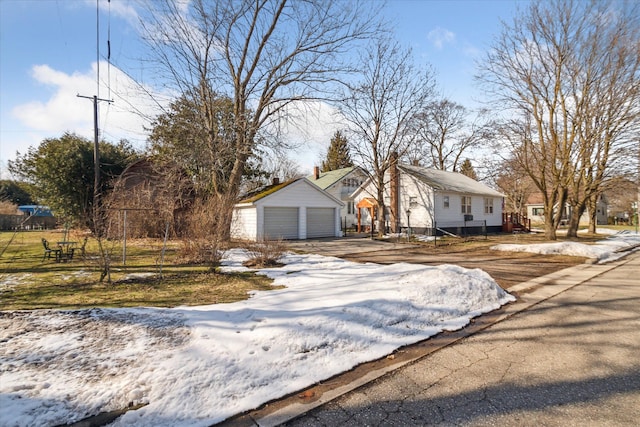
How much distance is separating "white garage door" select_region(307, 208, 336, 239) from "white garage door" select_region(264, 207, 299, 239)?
1101 mm

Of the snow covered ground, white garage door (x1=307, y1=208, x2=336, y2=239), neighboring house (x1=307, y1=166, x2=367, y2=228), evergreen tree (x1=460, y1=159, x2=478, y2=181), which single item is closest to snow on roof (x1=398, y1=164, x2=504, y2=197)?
white garage door (x1=307, y1=208, x2=336, y2=239)

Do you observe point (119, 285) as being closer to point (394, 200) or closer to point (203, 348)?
point (203, 348)

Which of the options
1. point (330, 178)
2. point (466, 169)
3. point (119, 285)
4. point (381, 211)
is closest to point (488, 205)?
point (381, 211)

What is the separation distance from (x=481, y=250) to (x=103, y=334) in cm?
1589

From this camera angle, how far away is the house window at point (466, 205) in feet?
85.6

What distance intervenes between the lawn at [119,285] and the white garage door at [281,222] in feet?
29.0

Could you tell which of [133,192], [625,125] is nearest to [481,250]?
[625,125]

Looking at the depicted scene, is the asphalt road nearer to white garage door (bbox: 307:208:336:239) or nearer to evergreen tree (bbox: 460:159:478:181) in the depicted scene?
white garage door (bbox: 307:208:336:239)

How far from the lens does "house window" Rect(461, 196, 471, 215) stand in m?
26.1

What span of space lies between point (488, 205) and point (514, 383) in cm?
2902

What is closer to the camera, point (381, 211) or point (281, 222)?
point (281, 222)

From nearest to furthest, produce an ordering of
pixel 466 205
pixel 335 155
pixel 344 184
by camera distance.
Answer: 1. pixel 466 205
2. pixel 344 184
3. pixel 335 155

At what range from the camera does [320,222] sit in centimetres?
2205

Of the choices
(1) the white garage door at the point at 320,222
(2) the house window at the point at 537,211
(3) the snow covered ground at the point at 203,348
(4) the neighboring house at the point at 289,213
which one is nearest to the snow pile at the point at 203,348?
(3) the snow covered ground at the point at 203,348
